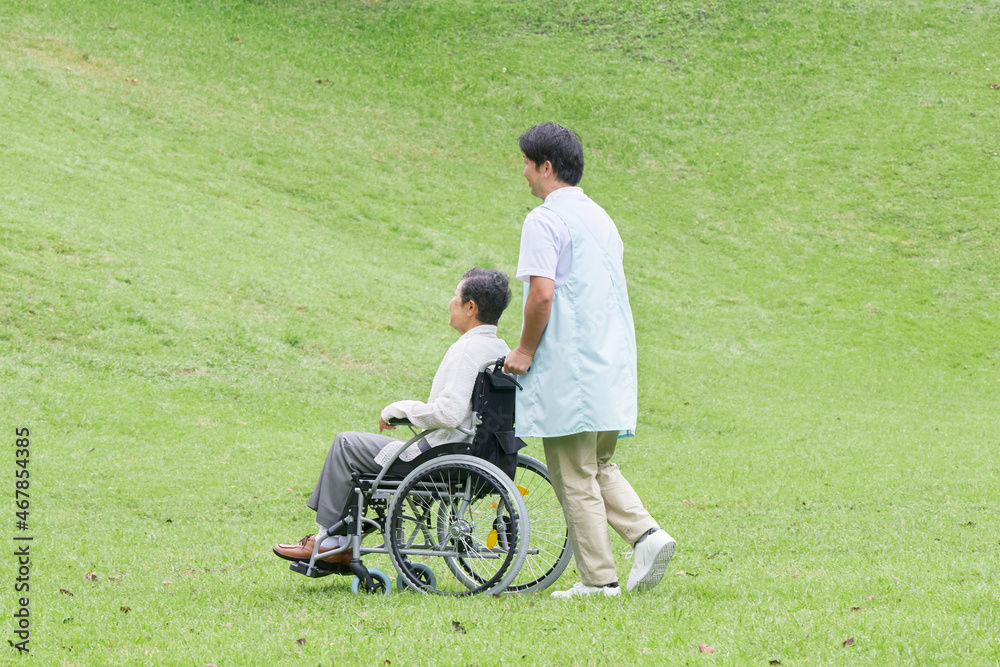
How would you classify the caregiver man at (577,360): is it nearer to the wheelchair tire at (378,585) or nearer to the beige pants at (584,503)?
the beige pants at (584,503)

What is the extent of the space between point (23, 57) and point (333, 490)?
24.4 meters

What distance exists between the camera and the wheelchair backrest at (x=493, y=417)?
15.4ft

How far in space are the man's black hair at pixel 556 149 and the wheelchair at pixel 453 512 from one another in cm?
101

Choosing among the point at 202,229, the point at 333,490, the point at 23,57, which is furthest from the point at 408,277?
the point at 333,490

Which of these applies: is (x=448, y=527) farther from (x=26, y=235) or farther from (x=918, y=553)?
(x=26, y=235)

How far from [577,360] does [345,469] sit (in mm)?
1349

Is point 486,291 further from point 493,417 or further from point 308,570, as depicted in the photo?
point 308,570

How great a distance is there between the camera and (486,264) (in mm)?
21141

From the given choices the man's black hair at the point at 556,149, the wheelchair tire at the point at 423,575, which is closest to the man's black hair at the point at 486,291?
the man's black hair at the point at 556,149

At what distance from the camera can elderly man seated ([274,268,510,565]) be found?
15.4ft

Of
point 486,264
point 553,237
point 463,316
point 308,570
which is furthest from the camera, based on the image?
point 486,264

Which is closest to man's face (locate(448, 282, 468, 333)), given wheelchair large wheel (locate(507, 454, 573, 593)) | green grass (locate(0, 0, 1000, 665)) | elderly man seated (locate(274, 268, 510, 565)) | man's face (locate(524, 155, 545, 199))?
elderly man seated (locate(274, 268, 510, 565))

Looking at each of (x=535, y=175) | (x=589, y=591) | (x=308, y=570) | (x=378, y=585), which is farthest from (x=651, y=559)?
(x=535, y=175)

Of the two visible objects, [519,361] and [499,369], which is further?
[499,369]
